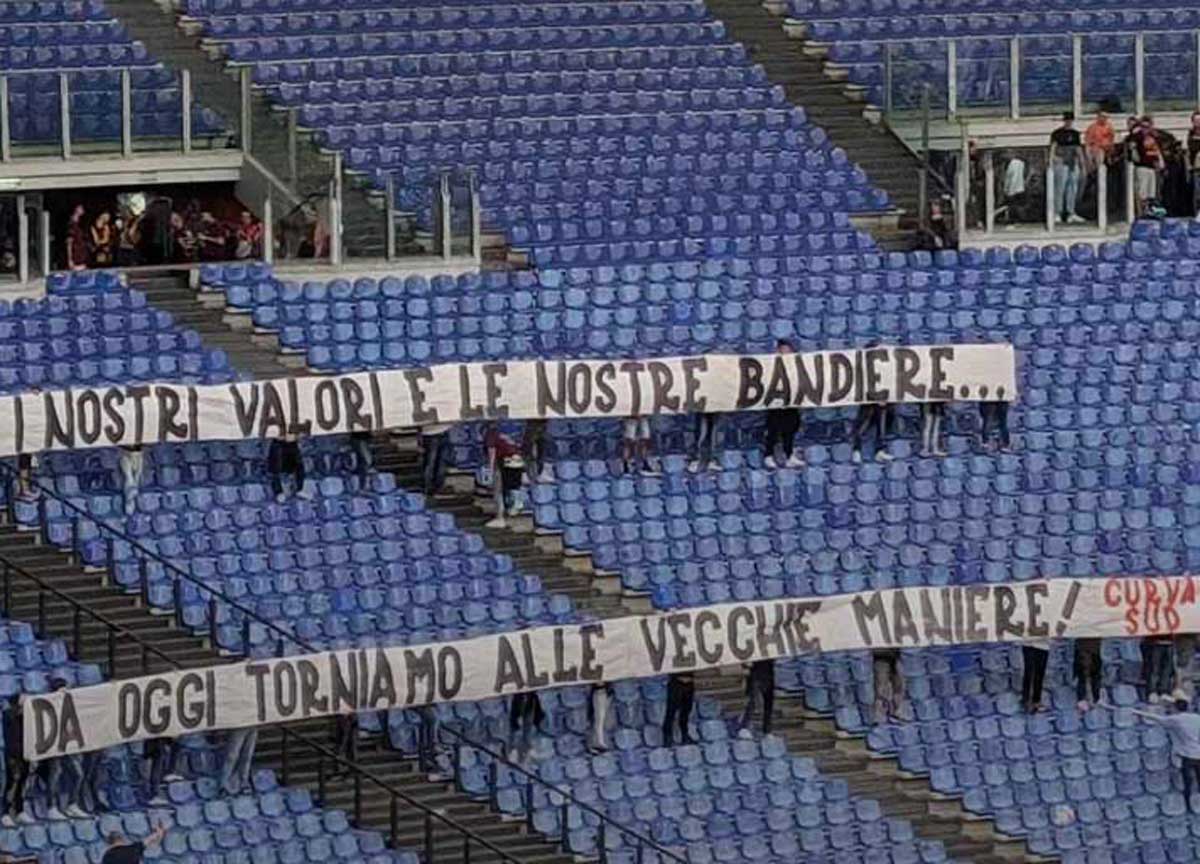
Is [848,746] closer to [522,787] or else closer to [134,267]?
[522,787]

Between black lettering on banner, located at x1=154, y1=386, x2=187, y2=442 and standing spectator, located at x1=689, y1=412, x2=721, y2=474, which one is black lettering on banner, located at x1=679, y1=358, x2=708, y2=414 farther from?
black lettering on banner, located at x1=154, y1=386, x2=187, y2=442

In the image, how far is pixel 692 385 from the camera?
108 ft

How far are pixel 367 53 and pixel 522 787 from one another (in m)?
9.07

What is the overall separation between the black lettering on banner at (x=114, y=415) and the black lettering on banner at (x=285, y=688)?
2661 millimetres

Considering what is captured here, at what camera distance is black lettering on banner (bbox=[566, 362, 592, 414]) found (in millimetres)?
32562

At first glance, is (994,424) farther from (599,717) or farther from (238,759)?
(238,759)

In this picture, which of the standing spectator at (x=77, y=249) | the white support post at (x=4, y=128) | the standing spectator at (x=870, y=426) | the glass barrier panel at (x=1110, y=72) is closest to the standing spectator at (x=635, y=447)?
the standing spectator at (x=870, y=426)

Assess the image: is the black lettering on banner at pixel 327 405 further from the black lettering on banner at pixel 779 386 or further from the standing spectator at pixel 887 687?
the standing spectator at pixel 887 687

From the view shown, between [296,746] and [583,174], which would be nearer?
[296,746]

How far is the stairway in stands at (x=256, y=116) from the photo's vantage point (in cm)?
3378

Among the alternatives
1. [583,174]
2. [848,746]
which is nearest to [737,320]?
[583,174]

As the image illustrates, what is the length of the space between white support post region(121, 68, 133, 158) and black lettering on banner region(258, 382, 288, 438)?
380cm

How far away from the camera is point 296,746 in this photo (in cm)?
2961

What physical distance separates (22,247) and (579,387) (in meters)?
4.49
